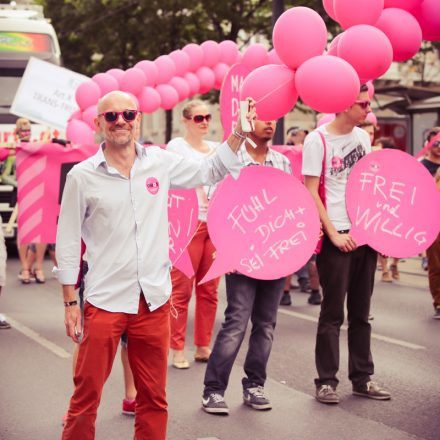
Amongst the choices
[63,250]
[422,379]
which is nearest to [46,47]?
[422,379]

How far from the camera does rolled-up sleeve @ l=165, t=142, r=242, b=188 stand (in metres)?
4.56

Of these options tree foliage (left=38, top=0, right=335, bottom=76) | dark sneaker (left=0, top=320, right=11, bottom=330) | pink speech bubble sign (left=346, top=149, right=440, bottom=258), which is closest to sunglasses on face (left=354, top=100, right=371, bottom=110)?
pink speech bubble sign (left=346, top=149, right=440, bottom=258)

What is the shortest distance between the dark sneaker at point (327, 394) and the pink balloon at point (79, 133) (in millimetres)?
5002

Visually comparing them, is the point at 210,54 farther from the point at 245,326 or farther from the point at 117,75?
the point at 245,326

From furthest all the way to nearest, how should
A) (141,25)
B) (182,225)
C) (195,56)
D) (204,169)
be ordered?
(141,25) → (195,56) → (182,225) → (204,169)

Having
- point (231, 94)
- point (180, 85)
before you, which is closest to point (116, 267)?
point (231, 94)

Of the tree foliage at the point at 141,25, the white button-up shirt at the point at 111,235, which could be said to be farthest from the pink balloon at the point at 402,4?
the tree foliage at the point at 141,25

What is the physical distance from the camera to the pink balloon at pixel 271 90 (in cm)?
552

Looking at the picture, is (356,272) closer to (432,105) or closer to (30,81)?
(30,81)

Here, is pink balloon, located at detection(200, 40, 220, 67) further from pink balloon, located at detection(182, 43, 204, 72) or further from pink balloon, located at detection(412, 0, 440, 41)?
pink balloon, located at detection(412, 0, 440, 41)

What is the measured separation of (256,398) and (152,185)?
2.14 meters

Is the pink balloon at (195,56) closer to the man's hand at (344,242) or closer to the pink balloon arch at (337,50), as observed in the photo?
the pink balloon arch at (337,50)

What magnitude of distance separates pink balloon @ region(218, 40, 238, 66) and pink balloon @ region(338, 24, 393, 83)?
6.68m

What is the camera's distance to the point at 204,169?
4.66 m
